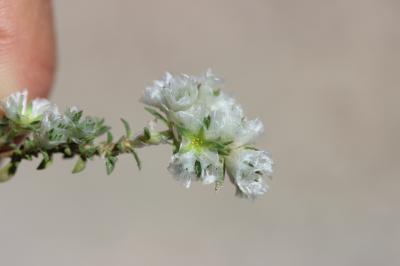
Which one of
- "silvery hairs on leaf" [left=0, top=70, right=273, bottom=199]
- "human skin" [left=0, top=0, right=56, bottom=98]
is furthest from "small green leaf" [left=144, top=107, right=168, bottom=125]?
"human skin" [left=0, top=0, right=56, bottom=98]

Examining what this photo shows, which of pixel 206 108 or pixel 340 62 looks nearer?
pixel 206 108

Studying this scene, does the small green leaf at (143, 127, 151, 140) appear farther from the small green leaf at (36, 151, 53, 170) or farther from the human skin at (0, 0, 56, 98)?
the human skin at (0, 0, 56, 98)

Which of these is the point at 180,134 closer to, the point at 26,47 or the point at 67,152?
the point at 67,152

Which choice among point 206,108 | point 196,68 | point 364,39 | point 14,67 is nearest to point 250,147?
point 206,108

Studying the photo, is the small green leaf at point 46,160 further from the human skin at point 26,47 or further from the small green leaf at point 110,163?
the human skin at point 26,47

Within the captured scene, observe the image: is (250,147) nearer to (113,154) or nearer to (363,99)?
(113,154)

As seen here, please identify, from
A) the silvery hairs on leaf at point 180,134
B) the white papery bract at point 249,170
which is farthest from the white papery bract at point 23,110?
the white papery bract at point 249,170

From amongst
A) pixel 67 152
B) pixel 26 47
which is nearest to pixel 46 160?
pixel 67 152
